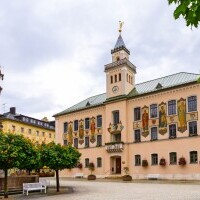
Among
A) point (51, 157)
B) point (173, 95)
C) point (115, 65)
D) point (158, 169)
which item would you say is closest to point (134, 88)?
point (115, 65)

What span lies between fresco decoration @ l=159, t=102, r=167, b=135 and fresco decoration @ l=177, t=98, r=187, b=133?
2039 millimetres

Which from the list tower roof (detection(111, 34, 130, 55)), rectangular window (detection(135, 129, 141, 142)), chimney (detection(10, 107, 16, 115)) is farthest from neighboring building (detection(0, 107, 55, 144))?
rectangular window (detection(135, 129, 141, 142))

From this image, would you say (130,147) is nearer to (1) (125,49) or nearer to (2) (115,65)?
(2) (115,65)

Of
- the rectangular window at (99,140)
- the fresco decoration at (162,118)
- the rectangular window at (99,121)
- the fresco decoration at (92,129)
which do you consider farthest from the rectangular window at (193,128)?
the fresco decoration at (92,129)

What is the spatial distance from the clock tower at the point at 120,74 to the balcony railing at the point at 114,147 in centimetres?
708

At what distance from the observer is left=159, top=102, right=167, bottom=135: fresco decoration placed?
140ft

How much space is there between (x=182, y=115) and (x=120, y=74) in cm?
1236

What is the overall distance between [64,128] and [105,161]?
11589 millimetres

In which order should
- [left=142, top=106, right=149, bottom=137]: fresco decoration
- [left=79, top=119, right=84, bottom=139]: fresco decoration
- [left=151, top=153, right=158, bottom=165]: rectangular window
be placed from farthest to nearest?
[left=79, top=119, right=84, bottom=139]: fresco decoration, [left=142, top=106, right=149, bottom=137]: fresco decoration, [left=151, top=153, right=158, bottom=165]: rectangular window

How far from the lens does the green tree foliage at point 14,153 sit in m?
20.3

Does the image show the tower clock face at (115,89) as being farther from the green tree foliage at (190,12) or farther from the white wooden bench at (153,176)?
the green tree foliage at (190,12)

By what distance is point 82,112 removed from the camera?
5388cm

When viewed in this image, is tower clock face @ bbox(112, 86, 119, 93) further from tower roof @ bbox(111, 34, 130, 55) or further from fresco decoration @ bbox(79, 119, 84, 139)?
fresco decoration @ bbox(79, 119, 84, 139)

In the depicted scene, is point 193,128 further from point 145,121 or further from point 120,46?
point 120,46
